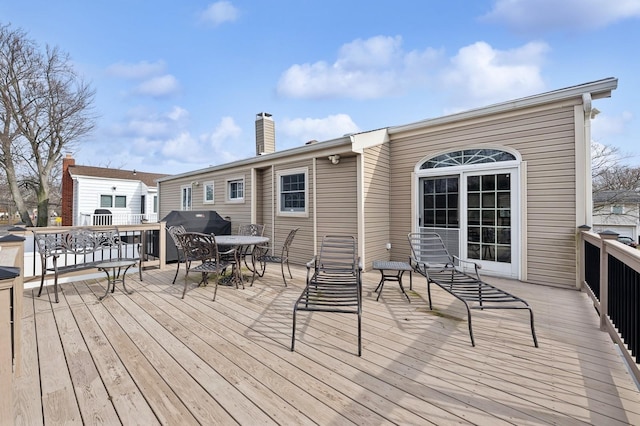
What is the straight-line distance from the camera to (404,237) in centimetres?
602

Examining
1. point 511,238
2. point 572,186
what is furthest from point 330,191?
point 572,186

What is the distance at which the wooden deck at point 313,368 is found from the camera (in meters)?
1.62

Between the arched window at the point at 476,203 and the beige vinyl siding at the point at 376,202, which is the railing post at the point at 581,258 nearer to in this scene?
the arched window at the point at 476,203

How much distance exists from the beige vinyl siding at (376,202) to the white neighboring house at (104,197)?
13.4 metres

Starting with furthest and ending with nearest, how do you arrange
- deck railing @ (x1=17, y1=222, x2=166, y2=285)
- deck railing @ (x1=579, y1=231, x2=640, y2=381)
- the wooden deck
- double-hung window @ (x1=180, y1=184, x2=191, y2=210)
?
double-hung window @ (x1=180, y1=184, x2=191, y2=210)
deck railing @ (x1=17, y1=222, x2=166, y2=285)
deck railing @ (x1=579, y1=231, x2=640, y2=381)
the wooden deck

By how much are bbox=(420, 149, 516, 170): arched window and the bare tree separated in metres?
16.4

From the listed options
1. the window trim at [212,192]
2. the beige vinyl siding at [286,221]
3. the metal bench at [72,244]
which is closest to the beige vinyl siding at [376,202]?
the beige vinyl siding at [286,221]

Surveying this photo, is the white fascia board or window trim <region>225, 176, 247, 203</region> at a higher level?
the white fascia board

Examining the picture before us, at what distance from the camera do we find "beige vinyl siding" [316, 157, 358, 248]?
5.67 meters

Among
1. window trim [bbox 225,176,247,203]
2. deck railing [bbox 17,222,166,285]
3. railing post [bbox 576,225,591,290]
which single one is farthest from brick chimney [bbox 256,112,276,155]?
railing post [bbox 576,225,591,290]

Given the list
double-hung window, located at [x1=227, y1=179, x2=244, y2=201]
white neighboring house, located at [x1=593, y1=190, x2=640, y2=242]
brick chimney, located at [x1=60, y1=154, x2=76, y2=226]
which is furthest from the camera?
white neighboring house, located at [x1=593, y1=190, x2=640, y2=242]

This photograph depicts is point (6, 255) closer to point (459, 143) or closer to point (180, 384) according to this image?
point (180, 384)

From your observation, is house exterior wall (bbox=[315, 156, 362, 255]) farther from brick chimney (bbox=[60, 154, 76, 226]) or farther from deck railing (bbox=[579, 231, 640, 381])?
brick chimney (bbox=[60, 154, 76, 226])

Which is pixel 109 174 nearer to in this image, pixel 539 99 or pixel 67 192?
pixel 67 192
